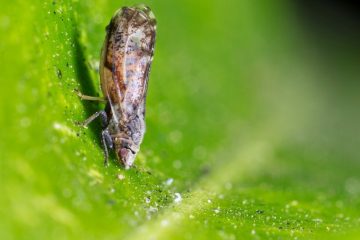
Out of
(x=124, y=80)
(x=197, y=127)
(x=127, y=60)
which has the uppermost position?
(x=197, y=127)

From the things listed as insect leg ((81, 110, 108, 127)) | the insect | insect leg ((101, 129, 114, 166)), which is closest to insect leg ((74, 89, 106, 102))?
the insect

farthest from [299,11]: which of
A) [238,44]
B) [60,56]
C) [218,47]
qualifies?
[60,56]

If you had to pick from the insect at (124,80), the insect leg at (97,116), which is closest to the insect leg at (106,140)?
the insect at (124,80)

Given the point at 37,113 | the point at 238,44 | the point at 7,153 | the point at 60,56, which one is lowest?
the point at 7,153

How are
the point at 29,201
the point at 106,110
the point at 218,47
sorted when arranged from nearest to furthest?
the point at 29,201, the point at 106,110, the point at 218,47

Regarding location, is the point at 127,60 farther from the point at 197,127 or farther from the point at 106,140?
the point at 197,127

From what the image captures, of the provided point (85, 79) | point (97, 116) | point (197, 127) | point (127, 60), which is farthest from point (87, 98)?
point (197, 127)

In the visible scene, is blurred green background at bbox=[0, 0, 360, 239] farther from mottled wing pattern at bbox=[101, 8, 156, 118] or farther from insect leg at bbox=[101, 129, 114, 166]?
mottled wing pattern at bbox=[101, 8, 156, 118]

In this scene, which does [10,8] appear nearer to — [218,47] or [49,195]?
[49,195]
